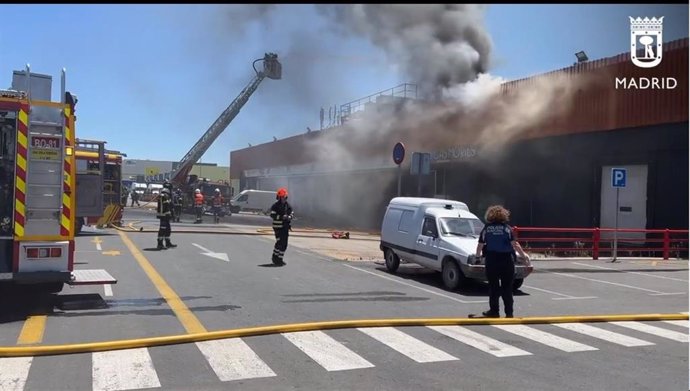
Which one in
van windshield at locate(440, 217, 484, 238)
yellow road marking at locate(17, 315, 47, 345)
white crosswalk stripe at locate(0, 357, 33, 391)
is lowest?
white crosswalk stripe at locate(0, 357, 33, 391)

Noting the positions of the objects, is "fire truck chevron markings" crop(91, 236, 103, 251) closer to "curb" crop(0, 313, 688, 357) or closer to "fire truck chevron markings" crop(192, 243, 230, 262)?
"fire truck chevron markings" crop(192, 243, 230, 262)

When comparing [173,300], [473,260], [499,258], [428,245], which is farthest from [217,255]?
[499,258]

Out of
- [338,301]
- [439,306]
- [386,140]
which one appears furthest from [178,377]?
[386,140]

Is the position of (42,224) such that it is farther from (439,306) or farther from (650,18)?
(650,18)

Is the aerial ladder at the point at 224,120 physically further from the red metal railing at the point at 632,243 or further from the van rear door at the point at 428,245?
the van rear door at the point at 428,245

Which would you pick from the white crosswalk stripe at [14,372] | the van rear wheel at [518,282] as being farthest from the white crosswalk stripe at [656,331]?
the white crosswalk stripe at [14,372]

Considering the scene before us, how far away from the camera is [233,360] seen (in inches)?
212

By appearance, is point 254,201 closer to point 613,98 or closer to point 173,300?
point 613,98

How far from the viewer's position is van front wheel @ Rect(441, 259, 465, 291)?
10305 mm

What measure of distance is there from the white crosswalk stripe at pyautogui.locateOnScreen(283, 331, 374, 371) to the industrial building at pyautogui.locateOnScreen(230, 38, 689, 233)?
852 centimetres

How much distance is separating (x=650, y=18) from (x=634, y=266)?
24.0ft

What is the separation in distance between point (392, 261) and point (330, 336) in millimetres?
6321

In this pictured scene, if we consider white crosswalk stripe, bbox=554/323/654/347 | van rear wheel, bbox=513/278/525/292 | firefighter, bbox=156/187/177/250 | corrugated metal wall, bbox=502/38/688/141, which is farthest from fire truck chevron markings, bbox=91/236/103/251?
corrugated metal wall, bbox=502/38/688/141

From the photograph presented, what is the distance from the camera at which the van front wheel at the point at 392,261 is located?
12.5 metres
